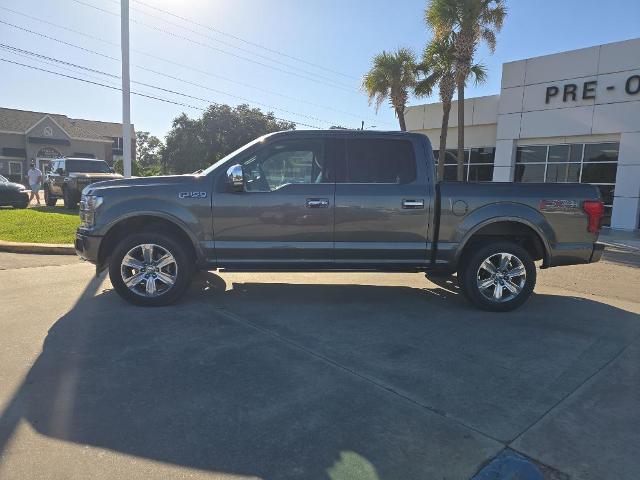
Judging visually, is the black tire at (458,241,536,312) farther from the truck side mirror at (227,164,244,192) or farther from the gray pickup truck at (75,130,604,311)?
the truck side mirror at (227,164,244,192)

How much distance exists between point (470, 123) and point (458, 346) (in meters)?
18.6

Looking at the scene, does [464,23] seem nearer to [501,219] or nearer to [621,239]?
[621,239]

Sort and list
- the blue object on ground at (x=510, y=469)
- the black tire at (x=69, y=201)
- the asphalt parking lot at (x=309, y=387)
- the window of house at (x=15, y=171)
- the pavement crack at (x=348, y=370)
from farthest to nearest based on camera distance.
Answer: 1. the window of house at (x=15, y=171)
2. the black tire at (x=69, y=201)
3. the pavement crack at (x=348, y=370)
4. the asphalt parking lot at (x=309, y=387)
5. the blue object on ground at (x=510, y=469)

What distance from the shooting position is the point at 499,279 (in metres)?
5.57

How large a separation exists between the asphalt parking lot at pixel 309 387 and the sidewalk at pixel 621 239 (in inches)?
298

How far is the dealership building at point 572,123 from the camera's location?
15.7 m

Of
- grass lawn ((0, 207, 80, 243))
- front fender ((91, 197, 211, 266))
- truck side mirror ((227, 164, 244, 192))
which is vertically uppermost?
truck side mirror ((227, 164, 244, 192))

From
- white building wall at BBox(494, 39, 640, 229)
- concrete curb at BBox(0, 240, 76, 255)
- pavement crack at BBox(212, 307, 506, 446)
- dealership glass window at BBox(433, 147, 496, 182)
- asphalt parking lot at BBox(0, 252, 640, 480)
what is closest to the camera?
asphalt parking lot at BBox(0, 252, 640, 480)

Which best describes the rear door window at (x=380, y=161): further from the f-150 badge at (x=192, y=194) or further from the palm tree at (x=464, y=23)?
the palm tree at (x=464, y=23)

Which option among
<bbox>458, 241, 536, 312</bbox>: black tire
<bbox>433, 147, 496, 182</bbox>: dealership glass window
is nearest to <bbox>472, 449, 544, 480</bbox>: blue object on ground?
<bbox>458, 241, 536, 312</bbox>: black tire

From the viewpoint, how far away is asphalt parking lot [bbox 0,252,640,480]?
2.63 m

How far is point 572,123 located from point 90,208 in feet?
55.9

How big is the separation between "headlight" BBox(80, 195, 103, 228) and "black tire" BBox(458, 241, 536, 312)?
431 cm

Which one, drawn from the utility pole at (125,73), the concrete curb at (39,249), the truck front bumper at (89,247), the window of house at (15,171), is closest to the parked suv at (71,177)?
the utility pole at (125,73)
